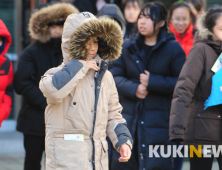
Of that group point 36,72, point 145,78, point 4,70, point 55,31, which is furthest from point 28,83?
point 145,78

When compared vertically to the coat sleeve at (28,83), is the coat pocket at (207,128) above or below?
below

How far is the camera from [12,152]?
6395 millimetres

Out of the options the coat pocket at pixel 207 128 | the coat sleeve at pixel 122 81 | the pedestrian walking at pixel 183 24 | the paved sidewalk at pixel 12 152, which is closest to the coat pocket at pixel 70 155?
the coat pocket at pixel 207 128

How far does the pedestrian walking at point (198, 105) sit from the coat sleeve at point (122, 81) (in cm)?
59

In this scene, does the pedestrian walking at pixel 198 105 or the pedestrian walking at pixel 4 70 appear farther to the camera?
the pedestrian walking at pixel 4 70

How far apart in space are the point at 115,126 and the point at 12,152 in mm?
3664

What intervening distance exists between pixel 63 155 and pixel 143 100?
1.47 meters

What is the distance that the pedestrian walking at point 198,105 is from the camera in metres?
3.57

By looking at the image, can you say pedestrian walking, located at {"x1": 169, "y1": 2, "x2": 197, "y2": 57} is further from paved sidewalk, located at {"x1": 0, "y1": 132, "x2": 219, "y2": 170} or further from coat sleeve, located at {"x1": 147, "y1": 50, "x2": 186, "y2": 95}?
paved sidewalk, located at {"x1": 0, "y1": 132, "x2": 219, "y2": 170}

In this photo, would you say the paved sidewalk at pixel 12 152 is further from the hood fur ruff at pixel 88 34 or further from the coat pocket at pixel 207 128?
the hood fur ruff at pixel 88 34

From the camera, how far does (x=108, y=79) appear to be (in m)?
3.22

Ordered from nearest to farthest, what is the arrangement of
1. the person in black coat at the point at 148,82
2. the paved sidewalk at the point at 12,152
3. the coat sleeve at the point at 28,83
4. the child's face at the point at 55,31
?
the person in black coat at the point at 148,82, the coat sleeve at the point at 28,83, the child's face at the point at 55,31, the paved sidewalk at the point at 12,152

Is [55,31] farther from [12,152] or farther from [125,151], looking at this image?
[12,152]

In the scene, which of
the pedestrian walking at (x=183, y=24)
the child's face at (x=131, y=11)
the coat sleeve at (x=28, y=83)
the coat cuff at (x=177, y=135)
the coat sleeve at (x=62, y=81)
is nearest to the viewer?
the coat sleeve at (x=62, y=81)
